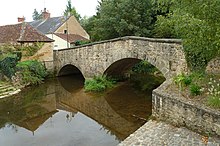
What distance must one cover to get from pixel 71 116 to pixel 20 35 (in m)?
13.2

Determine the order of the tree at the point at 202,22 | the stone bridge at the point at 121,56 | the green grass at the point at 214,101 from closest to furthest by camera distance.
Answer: the tree at the point at 202,22 → the green grass at the point at 214,101 → the stone bridge at the point at 121,56

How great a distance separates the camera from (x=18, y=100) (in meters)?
16.8

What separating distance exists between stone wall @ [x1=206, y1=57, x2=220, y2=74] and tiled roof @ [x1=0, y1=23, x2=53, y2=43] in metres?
16.4

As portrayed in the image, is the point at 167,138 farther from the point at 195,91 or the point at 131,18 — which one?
the point at 131,18

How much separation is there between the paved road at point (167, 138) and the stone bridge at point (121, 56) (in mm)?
5567

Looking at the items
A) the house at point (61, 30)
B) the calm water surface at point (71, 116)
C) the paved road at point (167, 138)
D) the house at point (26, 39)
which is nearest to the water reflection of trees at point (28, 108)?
the calm water surface at point (71, 116)

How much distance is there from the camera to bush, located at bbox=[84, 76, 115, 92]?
1797 cm

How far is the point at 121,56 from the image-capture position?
1744 cm

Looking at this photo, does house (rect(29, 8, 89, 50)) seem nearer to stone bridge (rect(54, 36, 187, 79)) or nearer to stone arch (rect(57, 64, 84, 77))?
stone arch (rect(57, 64, 84, 77))

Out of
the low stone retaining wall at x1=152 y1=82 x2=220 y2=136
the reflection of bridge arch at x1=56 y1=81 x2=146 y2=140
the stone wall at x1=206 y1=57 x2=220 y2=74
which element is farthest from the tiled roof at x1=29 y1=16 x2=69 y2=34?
the low stone retaining wall at x1=152 y1=82 x2=220 y2=136

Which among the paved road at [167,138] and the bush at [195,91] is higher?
the bush at [195,91]

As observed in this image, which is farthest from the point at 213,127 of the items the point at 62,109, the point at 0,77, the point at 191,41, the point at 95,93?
the point at 0,77

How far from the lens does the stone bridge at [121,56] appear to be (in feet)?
46.3

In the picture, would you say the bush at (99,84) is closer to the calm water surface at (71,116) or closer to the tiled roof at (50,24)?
the calm water surface at (71,116)
